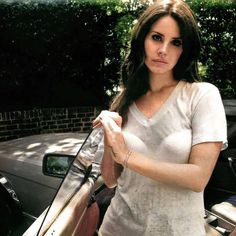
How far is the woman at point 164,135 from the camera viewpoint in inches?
55.4

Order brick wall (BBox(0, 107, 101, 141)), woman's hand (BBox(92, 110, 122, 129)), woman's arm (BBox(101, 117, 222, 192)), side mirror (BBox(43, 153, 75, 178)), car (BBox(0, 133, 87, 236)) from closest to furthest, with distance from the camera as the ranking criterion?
1. woman's arm (BBox(101, 117, 222, 192))
2. woman's hand (BBox(92, 110, 122, 129))
3. side mirror (BBox(43, 153, 75, 178))
4. car (BBox(0, 133, 87, 236))
5. brick wall (BBox(0, 107, 101, 141))

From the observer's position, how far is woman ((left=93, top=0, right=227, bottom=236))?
1.41m

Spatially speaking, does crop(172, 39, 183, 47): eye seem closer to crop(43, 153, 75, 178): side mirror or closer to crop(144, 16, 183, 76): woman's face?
crop(144, 16, 183, 76): woman's face

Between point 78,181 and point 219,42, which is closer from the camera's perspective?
point 78,181

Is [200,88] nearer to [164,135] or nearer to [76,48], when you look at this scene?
[164,135]

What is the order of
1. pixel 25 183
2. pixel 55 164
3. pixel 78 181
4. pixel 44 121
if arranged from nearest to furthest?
pixel 78 181 < pixel 55 164 < pixel 25 183 < pixel 44 121

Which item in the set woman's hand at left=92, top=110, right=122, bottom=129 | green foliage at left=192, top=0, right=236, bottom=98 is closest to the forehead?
woman's hand at left=92, top=110, right=122, bottom=129

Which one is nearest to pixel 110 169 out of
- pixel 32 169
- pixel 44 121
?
pixel 32 169

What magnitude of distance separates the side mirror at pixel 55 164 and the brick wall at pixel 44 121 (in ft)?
15.0

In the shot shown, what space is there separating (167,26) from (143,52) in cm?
18

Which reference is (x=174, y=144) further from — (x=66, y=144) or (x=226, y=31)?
(x=226, y=31)

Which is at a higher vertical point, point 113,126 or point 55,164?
point 113,126

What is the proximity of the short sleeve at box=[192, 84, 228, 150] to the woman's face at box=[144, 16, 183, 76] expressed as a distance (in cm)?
20

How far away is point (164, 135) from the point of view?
58.1 inches
